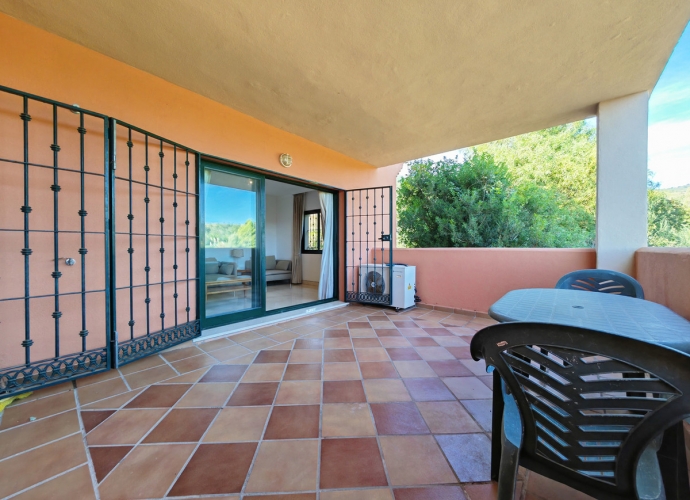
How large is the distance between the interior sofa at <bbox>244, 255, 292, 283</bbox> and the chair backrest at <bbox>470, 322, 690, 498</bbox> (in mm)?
6226

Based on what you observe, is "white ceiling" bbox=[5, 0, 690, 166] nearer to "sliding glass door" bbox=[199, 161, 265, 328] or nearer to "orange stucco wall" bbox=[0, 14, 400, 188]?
"orange stucco wall" bbox=[0, 14, 400, 188]

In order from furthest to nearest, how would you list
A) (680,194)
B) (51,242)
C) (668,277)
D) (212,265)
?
(212,265), (680,194), (51,242), (668,277)

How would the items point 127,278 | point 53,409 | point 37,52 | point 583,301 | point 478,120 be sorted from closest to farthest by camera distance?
point 583,301 < point 53,409 < point 37,52 < point 127,278 < point 478,120

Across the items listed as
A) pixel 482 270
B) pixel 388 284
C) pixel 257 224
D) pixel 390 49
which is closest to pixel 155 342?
pixel 257 224

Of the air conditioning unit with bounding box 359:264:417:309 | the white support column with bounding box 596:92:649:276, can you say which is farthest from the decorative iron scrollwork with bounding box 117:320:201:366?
the white support column with bounding box 596:92:649:276

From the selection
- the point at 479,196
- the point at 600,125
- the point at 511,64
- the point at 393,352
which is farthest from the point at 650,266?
the point at 479,196

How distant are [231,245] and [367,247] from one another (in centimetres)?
246

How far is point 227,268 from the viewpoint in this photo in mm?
3146

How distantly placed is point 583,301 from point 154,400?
2.65 m

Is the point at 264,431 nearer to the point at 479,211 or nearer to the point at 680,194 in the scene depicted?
the point at 680,194

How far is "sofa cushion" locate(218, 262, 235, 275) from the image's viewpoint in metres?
3.09

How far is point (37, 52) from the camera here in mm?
1802

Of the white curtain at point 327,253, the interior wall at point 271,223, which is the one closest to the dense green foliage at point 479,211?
the white curtain at point 327,253

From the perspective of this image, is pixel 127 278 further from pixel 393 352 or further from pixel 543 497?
pixel 543 497
